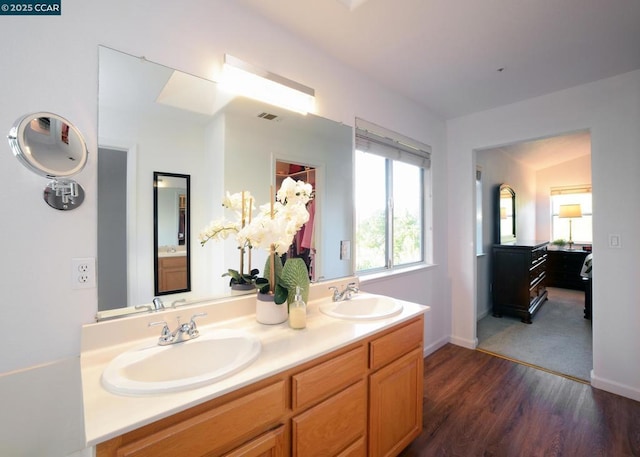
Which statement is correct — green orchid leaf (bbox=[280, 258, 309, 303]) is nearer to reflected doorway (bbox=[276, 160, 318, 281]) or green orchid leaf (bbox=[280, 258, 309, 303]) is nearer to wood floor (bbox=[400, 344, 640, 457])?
reflected doorway (bbox=[276, 160, 318, 281])

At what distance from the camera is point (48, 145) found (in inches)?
39.6

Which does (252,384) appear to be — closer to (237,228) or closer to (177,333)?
→ (177,333)

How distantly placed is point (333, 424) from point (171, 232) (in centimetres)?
111

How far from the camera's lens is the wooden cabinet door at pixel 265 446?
0.90m

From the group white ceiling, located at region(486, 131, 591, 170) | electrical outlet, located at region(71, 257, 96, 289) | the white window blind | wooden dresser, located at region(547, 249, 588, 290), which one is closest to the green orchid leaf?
electrical outlet, located at region(71, 257, 96, 289)

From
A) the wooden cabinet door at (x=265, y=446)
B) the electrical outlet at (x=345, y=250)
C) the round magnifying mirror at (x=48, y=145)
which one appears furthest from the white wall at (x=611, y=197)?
the round magnifying mirror at (x=48, y=145)

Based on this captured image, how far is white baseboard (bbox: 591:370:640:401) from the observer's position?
83.0 inches

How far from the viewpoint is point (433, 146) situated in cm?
296

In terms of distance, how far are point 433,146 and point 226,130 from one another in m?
2.26

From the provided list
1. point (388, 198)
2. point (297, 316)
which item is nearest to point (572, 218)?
point (388, 198)

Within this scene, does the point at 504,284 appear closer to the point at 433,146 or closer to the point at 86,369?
the point at 433,146

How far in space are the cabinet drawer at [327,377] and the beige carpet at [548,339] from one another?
2.33 m

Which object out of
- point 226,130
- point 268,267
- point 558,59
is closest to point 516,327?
point 558,59

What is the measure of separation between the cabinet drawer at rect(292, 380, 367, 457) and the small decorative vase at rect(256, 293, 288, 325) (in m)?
0.43
